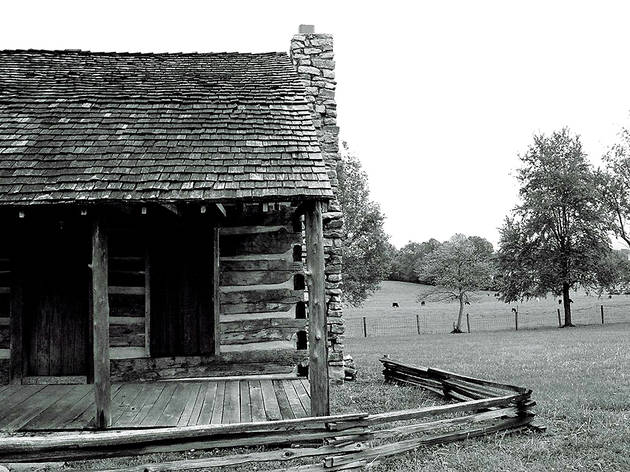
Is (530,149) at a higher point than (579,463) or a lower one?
higher

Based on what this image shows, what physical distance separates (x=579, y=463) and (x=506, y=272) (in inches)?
1084

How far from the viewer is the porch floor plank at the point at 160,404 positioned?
23.5 feet

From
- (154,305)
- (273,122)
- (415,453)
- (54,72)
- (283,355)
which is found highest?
(54,72)

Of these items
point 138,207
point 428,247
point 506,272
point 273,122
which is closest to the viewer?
point 138,207

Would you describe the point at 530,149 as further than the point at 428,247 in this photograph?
No

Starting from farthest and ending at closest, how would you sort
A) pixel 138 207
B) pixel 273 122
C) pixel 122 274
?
pixel 122 274, pixel 273 122, pixel 138 207

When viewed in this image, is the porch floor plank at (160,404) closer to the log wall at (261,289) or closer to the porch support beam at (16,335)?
the porch support beam at (16,335)

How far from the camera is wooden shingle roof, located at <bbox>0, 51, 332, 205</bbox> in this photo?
7125 mm

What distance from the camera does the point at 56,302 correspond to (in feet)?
30.1

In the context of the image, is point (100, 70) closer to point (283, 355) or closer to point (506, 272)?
point (283, 355)

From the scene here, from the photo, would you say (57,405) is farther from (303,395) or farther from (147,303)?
(303,395)

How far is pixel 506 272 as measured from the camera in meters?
32.5

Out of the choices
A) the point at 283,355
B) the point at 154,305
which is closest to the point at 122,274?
the point at 154,305

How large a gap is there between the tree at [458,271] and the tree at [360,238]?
3605 mm
